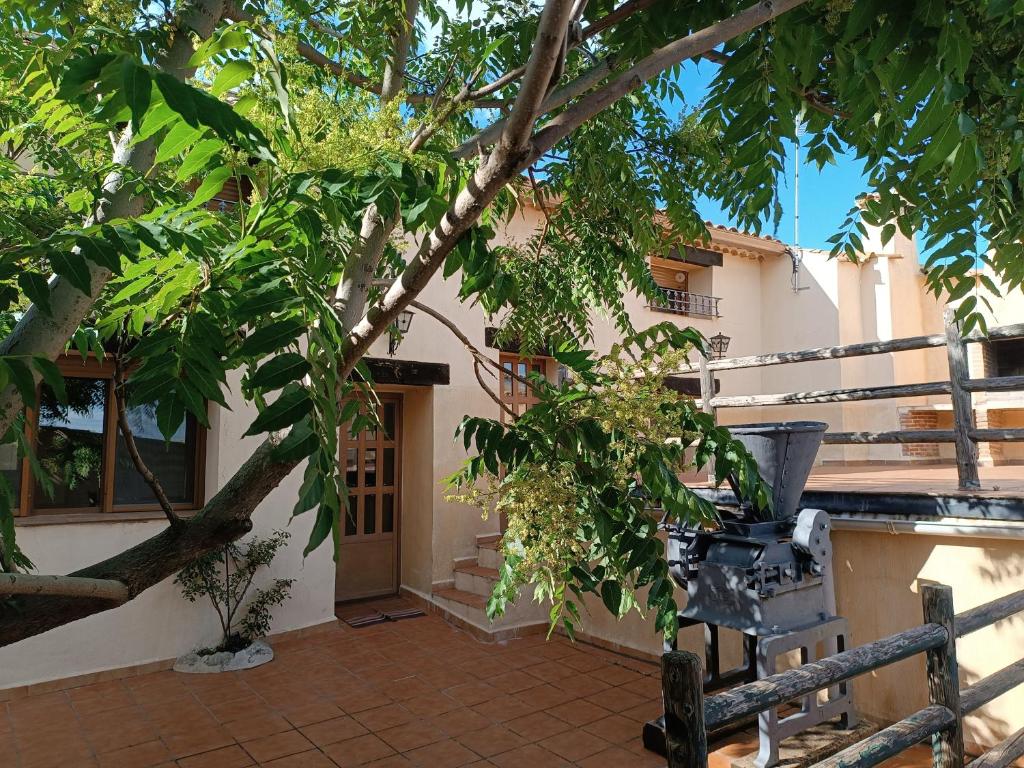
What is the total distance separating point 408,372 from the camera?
25.8 feet

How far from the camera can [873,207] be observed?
3156 millimetres

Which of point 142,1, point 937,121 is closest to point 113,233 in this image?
point 937,121

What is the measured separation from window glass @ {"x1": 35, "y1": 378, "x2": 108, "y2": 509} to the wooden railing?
566 cm

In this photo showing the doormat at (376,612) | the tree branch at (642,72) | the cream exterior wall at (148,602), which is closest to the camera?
the tree branch at (642,72)

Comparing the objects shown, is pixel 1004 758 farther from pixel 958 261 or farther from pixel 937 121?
pixel 937 121

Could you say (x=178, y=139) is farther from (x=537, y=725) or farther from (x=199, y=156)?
(x=537, y=725)

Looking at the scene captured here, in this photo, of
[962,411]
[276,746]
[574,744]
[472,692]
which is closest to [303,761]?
[276,746]

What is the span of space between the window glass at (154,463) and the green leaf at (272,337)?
530 cm

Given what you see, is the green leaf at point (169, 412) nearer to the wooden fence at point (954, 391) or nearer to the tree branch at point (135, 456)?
the tree branch at point (135, 456)

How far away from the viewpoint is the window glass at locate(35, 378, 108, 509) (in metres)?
5.77

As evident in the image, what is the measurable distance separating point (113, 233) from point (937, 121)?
2.00m

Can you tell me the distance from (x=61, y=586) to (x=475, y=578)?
20.4 ft

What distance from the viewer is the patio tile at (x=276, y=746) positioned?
14.4 ft

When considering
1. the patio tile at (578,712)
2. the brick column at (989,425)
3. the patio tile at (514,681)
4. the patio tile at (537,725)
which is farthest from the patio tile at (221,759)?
the brick column at (989,425)
